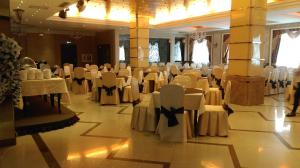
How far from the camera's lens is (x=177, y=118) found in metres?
4.57

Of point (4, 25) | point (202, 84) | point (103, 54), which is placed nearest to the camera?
point (4, 25)

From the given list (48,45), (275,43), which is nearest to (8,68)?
(275,43)

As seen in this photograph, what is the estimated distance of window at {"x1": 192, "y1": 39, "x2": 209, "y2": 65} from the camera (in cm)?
1808

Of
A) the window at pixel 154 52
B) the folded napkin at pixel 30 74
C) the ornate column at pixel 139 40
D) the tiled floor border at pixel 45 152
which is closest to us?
the tiled floor border at pixel 45 152

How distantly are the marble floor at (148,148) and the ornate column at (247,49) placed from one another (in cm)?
179

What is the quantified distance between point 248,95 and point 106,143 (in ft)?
15.2

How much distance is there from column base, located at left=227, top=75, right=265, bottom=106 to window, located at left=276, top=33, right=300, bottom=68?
629 cm

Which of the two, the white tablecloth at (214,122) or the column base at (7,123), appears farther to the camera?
the white tablecloth at (214,122)

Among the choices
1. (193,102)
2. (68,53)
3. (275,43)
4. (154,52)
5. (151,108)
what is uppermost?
(275,43)

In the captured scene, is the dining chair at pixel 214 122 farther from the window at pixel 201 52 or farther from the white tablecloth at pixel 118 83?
the window at pixel 201 52

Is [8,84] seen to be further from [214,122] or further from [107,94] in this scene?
[107,94]

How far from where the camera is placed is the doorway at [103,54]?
17.6 meters

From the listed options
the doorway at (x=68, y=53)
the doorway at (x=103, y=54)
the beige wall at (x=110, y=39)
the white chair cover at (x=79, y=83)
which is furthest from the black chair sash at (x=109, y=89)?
the doorway at (x=68, y=53)

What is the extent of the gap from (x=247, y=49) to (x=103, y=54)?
39.8 ft
